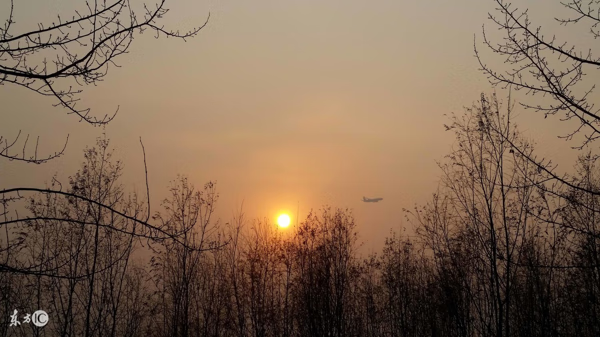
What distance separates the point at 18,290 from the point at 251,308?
757 cm

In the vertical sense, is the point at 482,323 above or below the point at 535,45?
below

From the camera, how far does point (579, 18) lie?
4.98 m

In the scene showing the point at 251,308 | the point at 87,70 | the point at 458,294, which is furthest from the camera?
the point at 251,308

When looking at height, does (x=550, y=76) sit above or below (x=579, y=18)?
below

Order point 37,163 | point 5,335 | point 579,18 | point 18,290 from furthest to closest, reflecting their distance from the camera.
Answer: point 18,290
point 5,335
point 579,18
point 37,163

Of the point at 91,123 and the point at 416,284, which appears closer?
the point at 91,123

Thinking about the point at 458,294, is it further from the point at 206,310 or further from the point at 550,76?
the point at 550,76

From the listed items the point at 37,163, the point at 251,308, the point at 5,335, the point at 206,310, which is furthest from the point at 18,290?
the point at 37,163

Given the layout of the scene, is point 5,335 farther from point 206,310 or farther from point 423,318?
point 423,318

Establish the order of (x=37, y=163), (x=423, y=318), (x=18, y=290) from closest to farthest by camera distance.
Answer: (x=37, y=163) → (x=18, y=290) → (x=423, y=318)

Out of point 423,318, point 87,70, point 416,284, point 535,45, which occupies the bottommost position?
point 423,318

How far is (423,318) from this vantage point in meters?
20.1

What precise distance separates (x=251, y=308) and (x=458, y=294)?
7.30 meters

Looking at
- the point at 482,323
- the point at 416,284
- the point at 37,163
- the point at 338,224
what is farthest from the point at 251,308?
the point at 37,163
